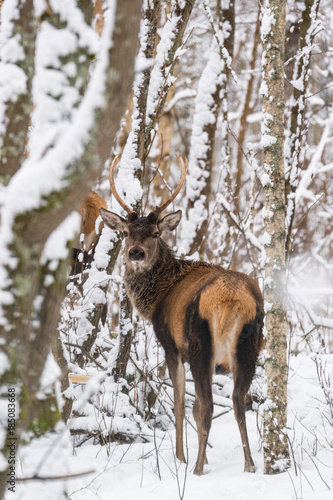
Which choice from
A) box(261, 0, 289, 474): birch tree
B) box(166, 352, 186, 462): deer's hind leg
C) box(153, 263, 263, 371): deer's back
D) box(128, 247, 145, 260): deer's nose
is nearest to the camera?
box(261, 0, 289, 474): birch tree

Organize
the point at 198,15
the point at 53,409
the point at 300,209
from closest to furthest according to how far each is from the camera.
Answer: the point at 53,409, the point at 300,209, the point at 198,15

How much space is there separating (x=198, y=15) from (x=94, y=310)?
→ 11984mm

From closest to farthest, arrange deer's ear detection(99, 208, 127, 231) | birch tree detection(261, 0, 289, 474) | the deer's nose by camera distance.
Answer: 1. birch tree detection(261, 0, 289, 474)
2. the deer's nose
3. deer's ear detection(99, 208, 127, 231)

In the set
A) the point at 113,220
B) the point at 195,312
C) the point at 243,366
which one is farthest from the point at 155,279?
the point at 243,366

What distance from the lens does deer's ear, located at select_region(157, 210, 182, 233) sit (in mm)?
5770

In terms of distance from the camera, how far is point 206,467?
435 cm

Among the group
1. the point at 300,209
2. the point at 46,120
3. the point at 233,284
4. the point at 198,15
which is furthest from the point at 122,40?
the point at 198,15

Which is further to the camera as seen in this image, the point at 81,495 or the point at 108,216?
the point at 108,216

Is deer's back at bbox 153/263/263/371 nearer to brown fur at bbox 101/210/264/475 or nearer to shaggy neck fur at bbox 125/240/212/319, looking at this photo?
brown fur at bbox 101/210/264/475

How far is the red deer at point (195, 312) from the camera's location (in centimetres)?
420

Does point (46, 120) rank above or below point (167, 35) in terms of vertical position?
below

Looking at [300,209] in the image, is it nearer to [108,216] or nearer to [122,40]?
[108,216]

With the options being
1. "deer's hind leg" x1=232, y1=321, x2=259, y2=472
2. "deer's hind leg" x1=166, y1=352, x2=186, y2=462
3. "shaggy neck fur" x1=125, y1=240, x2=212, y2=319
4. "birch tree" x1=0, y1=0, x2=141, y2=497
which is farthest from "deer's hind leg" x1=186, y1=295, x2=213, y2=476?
"birch tree" x1=0, y1=0, x2=141, y2=497

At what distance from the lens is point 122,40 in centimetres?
182
